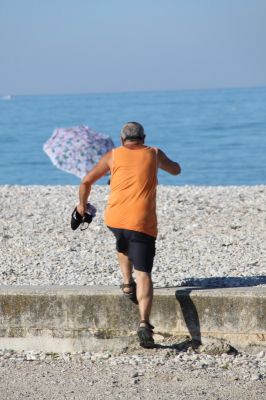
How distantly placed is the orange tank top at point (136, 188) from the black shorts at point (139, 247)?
0.11 ft

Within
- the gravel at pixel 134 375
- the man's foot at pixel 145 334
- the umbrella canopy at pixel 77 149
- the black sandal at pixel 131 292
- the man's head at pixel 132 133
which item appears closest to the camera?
the gravel at pixel 134 375

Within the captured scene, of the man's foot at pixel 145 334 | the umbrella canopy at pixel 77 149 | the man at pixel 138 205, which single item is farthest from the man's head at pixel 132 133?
the umbrella canopy at pixel 77 149

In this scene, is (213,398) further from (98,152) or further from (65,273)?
(98,152)

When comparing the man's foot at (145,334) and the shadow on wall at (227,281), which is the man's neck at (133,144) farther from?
the shadow on wall at (227,281)

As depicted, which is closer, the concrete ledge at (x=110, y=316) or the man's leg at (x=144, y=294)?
the man's leg at (x=144, y=294)

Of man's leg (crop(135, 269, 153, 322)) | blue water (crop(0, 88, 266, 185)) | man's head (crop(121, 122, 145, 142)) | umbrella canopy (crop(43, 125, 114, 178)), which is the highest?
blue water (crop(0, 88, 266, 185))

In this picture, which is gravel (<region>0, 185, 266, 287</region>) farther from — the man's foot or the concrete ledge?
the man's foot

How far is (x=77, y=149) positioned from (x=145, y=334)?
10351 mm

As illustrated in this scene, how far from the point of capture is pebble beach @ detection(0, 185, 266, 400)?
263 inches

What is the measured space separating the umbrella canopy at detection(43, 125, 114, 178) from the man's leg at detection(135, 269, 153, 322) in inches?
387

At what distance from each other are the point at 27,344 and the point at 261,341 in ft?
5.30

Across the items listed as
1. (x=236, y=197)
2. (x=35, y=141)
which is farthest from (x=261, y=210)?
(x=35, y=141)

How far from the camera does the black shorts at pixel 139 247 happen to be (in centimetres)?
734

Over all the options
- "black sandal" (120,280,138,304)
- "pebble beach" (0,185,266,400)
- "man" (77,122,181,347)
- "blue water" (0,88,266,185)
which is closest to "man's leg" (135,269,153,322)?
"man" (77,122,181,347)
